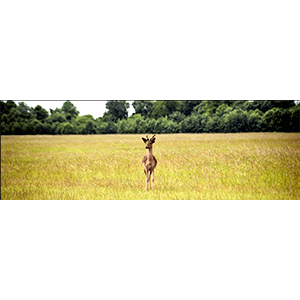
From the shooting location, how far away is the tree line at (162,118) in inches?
476

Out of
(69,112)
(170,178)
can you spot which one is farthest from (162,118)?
(69,112)

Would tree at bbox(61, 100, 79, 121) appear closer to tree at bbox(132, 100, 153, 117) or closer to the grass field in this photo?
tree at bbox(132, 100, 153, 117)

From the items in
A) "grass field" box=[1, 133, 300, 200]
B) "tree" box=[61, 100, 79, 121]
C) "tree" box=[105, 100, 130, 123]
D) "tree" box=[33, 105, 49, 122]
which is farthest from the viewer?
"tree" box=[33, 105, 49, 122]

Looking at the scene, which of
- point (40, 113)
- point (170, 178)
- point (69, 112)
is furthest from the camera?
point (40, 113)

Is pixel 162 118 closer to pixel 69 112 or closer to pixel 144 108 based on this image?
pixel 144 108

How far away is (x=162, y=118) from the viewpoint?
12086 millimetres

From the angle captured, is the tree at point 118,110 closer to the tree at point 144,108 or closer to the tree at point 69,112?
the tree at point 144,108

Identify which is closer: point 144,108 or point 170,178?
point 170,178

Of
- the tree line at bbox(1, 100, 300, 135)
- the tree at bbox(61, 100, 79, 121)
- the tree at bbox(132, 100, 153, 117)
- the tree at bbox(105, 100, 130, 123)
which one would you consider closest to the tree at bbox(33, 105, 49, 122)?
the tree line at bbox(1, 100, 300, 135)

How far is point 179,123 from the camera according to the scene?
14312mm

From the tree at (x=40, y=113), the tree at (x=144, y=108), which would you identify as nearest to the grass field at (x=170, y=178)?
the tree at (x=144, y=108)

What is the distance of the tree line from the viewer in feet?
39.7
